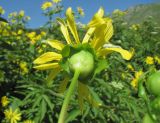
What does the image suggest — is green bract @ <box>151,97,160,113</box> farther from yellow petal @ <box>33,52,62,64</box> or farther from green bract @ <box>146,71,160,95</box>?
yellow petal @ <box>33,52,62,64</box>

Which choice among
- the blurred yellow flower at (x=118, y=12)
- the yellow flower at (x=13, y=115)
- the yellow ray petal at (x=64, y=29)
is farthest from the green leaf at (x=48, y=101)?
the blurred yellow flower at (x=118, y=12)

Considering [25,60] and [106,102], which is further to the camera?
[25,60]

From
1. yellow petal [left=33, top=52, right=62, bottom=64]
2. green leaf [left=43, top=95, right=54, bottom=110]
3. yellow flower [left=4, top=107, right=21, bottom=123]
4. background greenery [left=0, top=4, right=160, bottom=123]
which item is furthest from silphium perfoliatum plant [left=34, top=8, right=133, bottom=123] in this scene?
yellow flower [left=4, top=107, right=21, bottom=123]

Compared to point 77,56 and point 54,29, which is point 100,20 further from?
point 54,29

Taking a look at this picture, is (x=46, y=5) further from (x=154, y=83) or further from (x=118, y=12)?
(x=154, y=83)

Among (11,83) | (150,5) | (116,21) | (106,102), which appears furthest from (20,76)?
(150,5)

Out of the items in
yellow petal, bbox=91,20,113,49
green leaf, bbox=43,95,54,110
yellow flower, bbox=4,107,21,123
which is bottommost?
yellow flower, bbox=4,107,21,123
